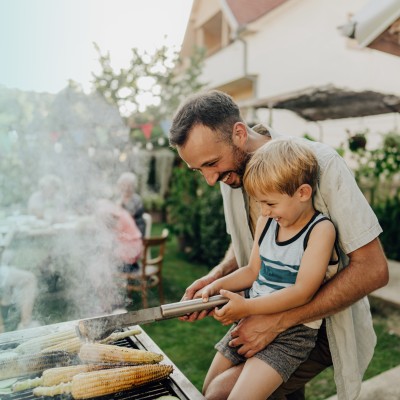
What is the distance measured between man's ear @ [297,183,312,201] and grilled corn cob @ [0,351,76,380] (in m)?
1.42

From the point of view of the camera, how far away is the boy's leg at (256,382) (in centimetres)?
173

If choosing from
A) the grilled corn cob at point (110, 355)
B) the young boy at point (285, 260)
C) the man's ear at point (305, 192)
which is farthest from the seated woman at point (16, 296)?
the man's ear at point (305, 192)

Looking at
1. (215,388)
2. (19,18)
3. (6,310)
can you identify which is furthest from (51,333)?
(6,310)

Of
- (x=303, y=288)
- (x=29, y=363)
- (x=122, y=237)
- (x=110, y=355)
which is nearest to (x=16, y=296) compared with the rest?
(x=122, y=237)

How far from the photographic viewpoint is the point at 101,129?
10.3 metres

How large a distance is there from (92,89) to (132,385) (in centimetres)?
893

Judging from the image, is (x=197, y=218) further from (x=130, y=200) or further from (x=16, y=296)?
(x=16, y=296)

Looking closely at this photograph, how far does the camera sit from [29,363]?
183 centimetres

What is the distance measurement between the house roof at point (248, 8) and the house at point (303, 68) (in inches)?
0.8

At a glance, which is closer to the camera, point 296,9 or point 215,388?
point 215,388

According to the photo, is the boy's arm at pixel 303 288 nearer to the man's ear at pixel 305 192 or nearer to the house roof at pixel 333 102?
the man's ear at pixel 305 192

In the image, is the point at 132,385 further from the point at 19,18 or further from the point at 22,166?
the point at 22,166

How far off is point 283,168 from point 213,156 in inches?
21.2

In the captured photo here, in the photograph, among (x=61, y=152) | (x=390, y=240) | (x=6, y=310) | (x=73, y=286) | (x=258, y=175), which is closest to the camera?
(x=258, y=175)
